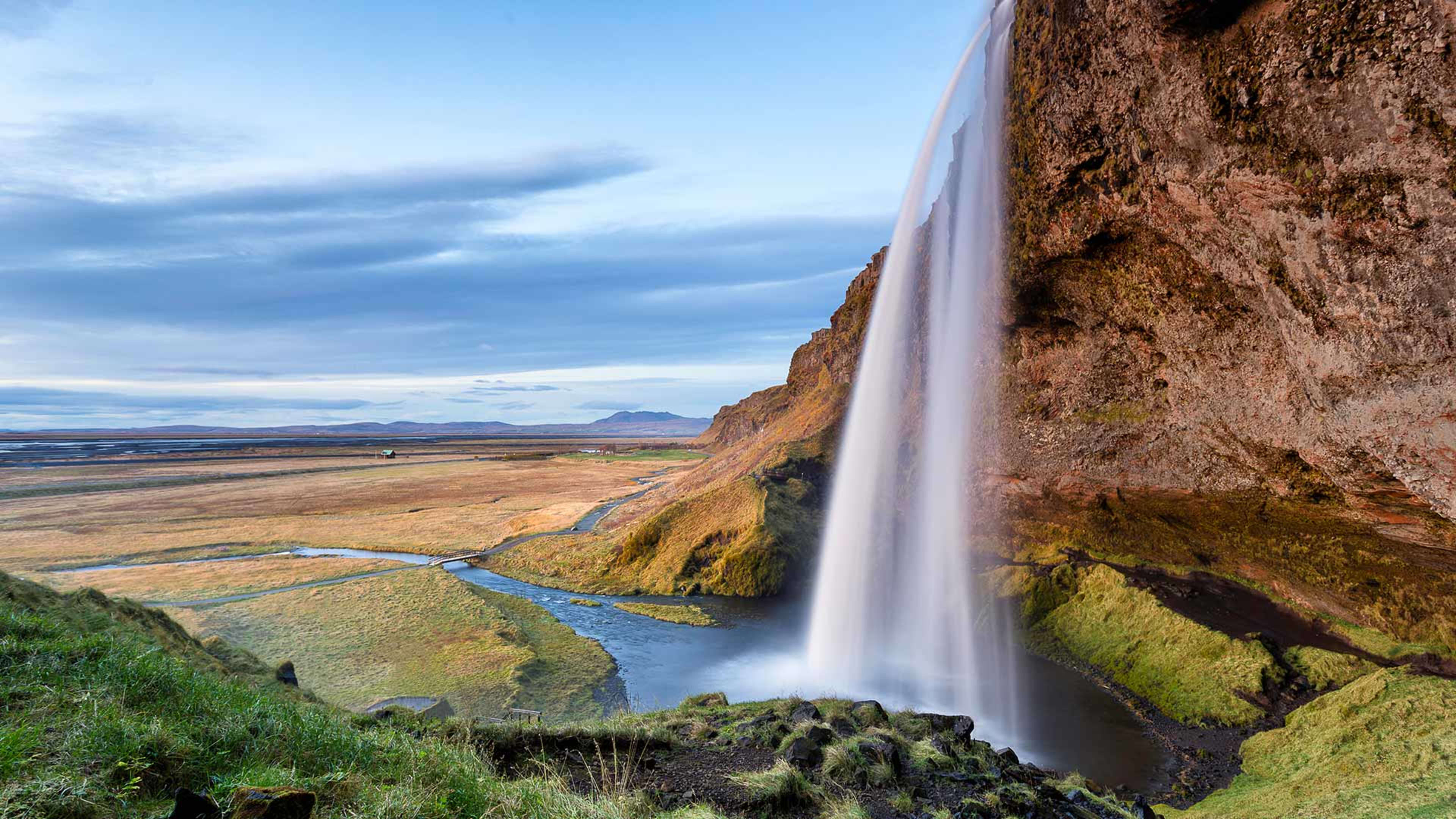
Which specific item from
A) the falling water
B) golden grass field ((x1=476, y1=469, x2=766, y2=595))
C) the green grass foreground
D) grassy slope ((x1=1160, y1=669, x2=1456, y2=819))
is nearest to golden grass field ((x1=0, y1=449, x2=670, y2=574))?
golden grass field ((x1=476, y1=469, x2=766, y2=595))

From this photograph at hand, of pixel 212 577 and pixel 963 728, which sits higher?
pixel 963 728

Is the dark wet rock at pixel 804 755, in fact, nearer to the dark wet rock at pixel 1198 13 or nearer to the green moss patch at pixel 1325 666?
the green moss patch at pixel 1325 666

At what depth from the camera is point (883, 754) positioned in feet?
32.3

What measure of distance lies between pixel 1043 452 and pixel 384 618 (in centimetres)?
2438

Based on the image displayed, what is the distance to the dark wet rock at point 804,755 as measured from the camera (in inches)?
375

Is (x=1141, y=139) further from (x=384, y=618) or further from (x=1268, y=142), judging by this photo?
(x=384, y=618)

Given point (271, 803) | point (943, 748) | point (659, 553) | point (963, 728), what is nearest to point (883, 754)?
point (943, 748)

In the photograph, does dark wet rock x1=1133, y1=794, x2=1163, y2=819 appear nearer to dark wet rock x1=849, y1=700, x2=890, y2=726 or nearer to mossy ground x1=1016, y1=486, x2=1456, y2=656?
dark wet rock x1=849, y1=700, x2=890, y2=726

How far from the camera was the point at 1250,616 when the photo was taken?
17.4 meters

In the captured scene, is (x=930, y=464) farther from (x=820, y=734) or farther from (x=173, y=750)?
(x=173, y=750)

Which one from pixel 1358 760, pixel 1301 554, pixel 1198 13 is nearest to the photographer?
pixel 1358 760

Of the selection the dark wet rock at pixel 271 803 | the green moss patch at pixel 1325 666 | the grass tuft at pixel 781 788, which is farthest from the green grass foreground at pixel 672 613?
the dark wet rock at pixel 271 803

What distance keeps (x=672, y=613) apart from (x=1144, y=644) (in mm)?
16149

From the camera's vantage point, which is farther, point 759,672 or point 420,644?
point 420,644
